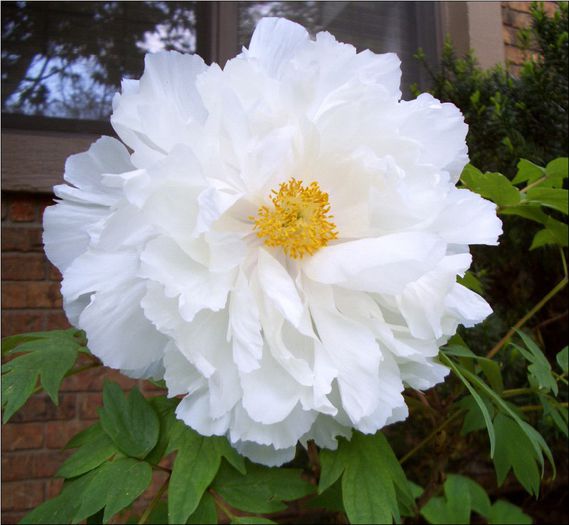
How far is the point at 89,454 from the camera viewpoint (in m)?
0.63

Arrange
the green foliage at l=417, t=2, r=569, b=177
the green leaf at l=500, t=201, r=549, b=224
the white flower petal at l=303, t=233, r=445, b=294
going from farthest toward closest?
the green foliage at l=417, t=2, r=569, b=177
the green leaf at l=500, t=201, r=549, b=224
the white flower petal at l=303, t=233, r=445, b=294

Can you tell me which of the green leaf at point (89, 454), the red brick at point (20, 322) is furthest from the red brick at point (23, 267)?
the green leaf at point (89, 454)

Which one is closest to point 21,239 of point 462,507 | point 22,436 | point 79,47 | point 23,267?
point 23,267

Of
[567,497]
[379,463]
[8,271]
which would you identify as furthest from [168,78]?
[567,497]

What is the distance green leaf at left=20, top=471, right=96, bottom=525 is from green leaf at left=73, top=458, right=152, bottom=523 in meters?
0.03

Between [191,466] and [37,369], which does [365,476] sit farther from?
[37,369]

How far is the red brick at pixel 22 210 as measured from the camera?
165 centimetres

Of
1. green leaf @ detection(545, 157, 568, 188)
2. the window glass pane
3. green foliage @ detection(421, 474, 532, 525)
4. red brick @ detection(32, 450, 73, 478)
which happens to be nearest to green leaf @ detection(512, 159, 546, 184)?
green leaf @ detection(545, 157, 568, 188)

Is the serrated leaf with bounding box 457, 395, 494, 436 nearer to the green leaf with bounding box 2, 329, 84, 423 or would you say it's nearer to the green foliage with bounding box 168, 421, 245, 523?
the green foliage with bounding box 168, 421, 245, 523

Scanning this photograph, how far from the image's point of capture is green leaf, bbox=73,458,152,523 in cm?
56

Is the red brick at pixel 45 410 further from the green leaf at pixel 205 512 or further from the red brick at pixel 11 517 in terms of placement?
the green leaf at pixel 205 512

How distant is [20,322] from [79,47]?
0.92m

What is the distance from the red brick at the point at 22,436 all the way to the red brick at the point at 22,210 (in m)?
0.58

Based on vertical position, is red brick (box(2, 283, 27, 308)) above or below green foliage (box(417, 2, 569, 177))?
below
